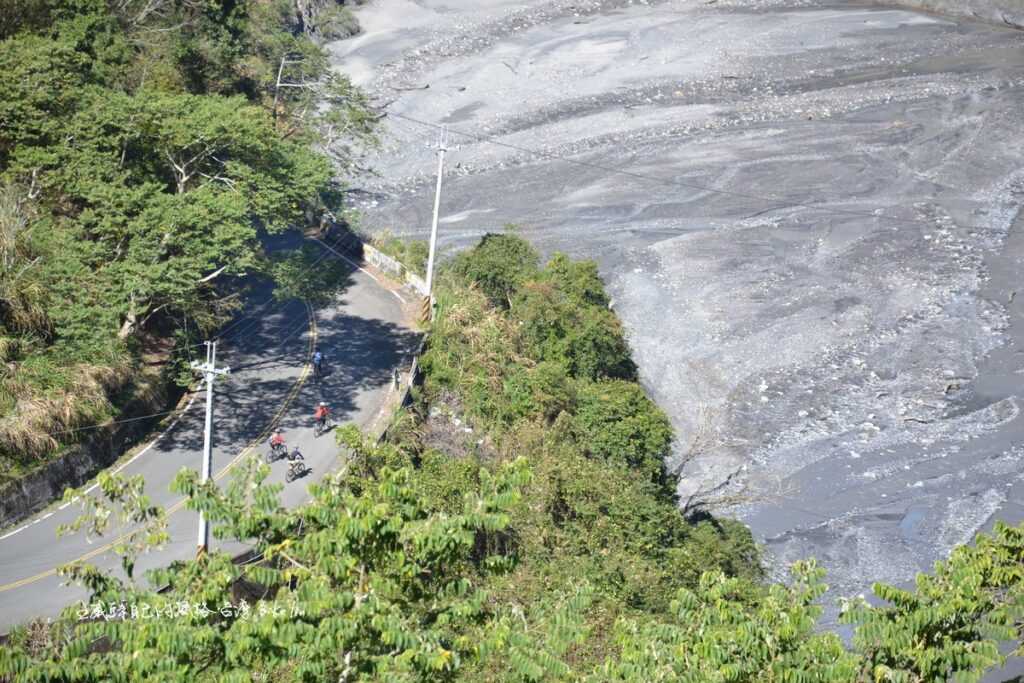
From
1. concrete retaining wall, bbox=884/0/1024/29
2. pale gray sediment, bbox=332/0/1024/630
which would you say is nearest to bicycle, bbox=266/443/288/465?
pale gray sediment, bbox=332/0/1024/630

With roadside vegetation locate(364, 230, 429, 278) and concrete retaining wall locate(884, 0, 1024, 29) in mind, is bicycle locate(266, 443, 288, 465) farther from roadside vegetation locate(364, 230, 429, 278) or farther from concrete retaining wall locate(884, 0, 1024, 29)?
concrete retaining wall locate(884, 0, 1024, 29)

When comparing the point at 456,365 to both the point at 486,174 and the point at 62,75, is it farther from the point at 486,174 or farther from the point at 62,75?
the point at 486,174

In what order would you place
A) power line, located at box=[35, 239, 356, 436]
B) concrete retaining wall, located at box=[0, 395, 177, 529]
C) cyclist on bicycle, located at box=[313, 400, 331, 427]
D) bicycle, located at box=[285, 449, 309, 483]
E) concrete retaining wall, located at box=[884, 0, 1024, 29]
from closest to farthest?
concrete retaining wall, located at box=[0, 395, 177, 529] < power line, located at box=[35, 239, 356, 436] < bicycle, located at box=[285, 449, 309, 483] < cyclist on bicycle, located at box=[313, 400, 331, 427] < concrete retaining wall, located at box=[884, 0, 1024, 29]

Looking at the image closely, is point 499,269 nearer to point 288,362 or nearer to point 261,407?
point 288,362

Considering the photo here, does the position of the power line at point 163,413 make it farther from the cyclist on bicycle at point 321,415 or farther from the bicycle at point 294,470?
the bicycle at point 294,470

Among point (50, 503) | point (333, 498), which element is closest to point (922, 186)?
point (50, 503)

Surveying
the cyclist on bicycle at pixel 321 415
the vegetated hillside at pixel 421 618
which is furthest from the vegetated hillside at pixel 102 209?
the vegetated hillside at pixel 421 618
